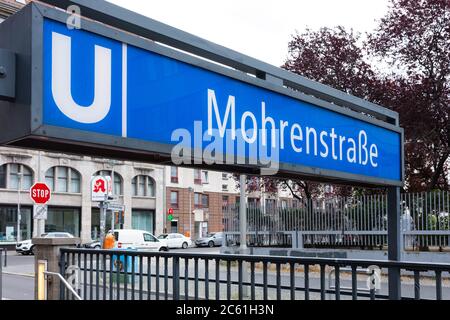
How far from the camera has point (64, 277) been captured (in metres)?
6.10

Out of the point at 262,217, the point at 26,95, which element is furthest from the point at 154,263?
the point at 262,217

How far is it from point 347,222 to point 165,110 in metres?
19.6

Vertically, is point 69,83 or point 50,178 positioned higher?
point 50,178

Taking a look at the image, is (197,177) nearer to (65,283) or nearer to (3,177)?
(3,177)

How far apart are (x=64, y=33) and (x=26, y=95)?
0.36 metres

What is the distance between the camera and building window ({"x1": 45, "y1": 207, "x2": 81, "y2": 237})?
50719mm

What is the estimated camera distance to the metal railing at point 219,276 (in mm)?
3859

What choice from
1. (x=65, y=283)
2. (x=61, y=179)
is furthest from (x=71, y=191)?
(x=65, y=283)

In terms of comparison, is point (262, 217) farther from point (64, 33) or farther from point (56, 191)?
point (56, 191)

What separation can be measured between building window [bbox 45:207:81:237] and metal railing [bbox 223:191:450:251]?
28541 millimetres

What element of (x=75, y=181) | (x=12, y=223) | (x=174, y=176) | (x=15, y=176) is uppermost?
(x=174, y=176)

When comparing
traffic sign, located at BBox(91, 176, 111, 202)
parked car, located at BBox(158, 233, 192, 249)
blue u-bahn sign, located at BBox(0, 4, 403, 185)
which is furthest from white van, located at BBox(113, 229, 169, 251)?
blue u-bahn sign, located at BBox(0, 4, 403, 185)

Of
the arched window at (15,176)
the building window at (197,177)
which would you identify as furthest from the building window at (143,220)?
the arched window at (15,176)

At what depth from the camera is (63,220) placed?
52188mm
